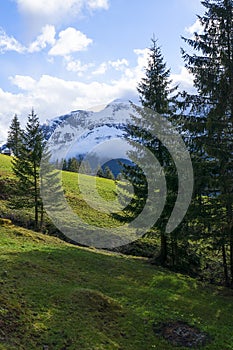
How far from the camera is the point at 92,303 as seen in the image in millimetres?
13016

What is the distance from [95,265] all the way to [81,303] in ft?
22.3

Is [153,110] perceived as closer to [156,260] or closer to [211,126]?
[211,126]

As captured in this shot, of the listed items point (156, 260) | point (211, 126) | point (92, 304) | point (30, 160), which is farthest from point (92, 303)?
point (30, 160)

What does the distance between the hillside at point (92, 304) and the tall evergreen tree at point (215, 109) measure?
389 centimetres

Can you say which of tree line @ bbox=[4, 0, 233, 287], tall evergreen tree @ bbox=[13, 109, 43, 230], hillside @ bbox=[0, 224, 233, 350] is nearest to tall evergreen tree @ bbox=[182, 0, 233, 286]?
tree line @ bbox=[4, 0, 233, 287]

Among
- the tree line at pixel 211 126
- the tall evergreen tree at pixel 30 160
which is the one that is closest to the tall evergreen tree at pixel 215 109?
the tree line at pixel 211 126

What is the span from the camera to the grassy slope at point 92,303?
10.6 meters

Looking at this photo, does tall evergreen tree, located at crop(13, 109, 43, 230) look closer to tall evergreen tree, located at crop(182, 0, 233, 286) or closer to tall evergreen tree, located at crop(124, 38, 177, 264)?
tall evergreen tree, located at crop(124, 38, 177, 264)

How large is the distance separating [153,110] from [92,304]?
14589 mm

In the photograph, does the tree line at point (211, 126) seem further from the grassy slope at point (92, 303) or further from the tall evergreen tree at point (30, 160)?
the tall evergreen tree at point (30, 160)

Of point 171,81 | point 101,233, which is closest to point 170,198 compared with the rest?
point 171,81

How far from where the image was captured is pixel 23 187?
103 feet

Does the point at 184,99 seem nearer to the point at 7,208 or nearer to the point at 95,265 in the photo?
the point at 95,265

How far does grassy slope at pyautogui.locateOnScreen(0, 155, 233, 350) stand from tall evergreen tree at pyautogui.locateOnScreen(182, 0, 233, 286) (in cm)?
399
